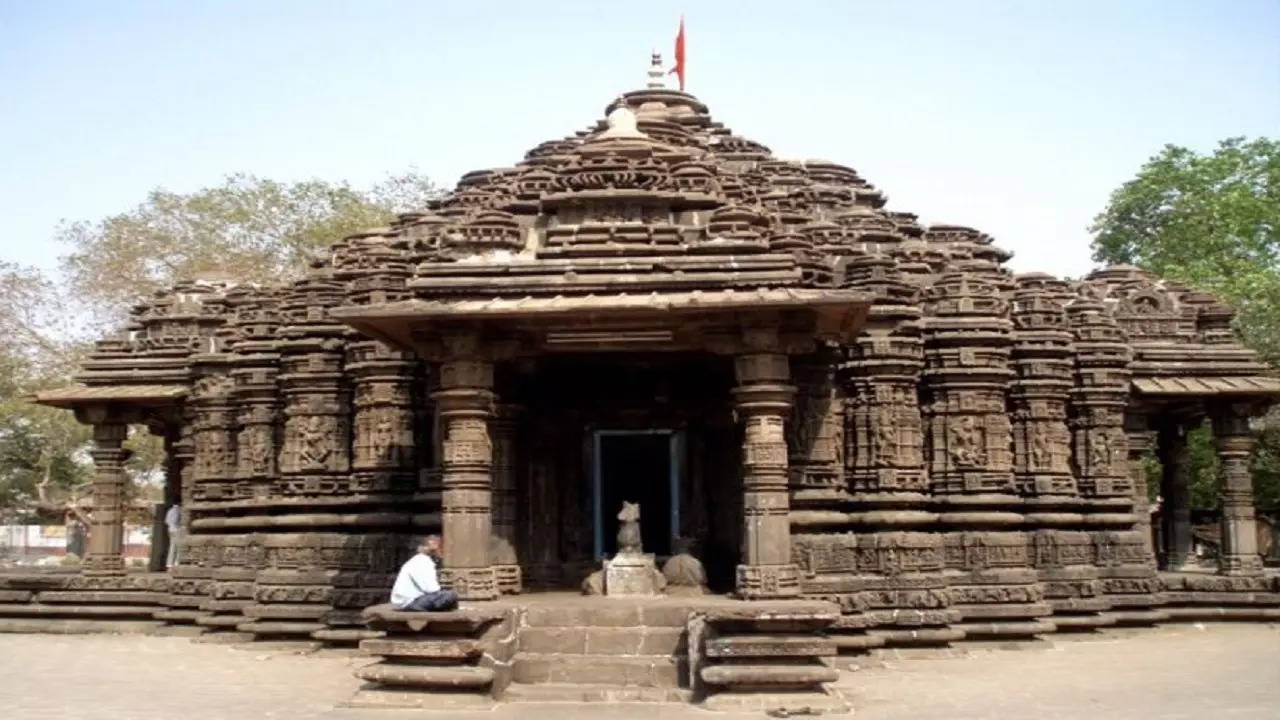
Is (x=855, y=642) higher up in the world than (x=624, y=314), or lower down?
lower down

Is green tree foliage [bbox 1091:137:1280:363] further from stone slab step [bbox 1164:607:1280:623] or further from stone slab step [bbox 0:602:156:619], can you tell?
stone slab step [bbox 0:602:156:619]

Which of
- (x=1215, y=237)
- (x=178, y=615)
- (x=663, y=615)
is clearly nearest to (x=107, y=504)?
(x=178, y=615)

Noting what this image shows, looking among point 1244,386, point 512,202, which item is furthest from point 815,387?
point 1244,386

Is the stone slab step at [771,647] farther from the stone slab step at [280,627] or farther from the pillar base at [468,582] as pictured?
the stone slab step at [280,627]

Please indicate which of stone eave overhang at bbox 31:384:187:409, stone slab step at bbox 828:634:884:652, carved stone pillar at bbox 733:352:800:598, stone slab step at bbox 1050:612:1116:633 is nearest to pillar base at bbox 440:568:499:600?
carved stone pillar at bbox 733:352:800:598

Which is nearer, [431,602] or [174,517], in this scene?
[431,602]

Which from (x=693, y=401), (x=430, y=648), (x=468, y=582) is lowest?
(x=430, y=648)

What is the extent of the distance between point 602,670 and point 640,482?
4457 millimetres

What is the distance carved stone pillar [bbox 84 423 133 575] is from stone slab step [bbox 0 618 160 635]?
2.54 feet

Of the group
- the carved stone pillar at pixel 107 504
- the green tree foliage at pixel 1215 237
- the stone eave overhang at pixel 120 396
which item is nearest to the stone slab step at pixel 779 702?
the stone eave overhang at pixel 120 396

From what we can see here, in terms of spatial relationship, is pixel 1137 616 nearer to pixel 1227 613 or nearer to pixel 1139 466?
pixel 1227 613

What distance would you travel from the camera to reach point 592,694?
410 inches

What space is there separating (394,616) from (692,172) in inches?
221

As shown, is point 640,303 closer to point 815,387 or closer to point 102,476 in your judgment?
point 815,387
